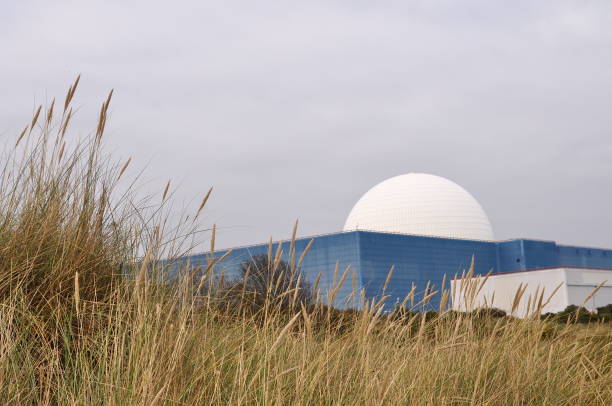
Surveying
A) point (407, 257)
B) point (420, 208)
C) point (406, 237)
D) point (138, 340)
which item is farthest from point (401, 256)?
point (138, 340)

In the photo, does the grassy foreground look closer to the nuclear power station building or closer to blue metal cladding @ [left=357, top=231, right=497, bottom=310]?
the nuclear power station building

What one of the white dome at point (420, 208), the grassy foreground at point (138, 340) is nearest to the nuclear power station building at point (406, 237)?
the white dome at point (420, 208)

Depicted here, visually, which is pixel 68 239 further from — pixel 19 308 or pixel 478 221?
pixel 478 221

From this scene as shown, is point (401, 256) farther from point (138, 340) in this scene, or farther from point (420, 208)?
point (138, 340)

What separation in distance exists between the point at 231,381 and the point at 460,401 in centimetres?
118

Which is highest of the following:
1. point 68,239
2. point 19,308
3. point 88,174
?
point 88,174

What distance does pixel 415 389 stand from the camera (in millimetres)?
3543

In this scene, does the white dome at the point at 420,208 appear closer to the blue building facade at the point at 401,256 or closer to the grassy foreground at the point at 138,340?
the blue building facade at the point at 401,256

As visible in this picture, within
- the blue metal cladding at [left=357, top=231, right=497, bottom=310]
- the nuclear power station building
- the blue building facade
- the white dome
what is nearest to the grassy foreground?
the blue building facade

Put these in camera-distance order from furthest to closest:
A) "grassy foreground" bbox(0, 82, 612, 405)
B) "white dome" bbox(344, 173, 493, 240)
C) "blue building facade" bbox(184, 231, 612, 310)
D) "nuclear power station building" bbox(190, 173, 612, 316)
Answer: "white dome" bbox(344, 173, 493, 240)
"nuclear power station building" bbox(190, 173, 612, 316)
"blue building facade" bbox(184, 231, 612, 310)
"grassy foreground" bbox(0, 82, 612, 405)

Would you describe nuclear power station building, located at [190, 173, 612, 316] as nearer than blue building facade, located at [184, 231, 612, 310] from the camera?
No

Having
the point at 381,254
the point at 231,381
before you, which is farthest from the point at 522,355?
the point at 381,254

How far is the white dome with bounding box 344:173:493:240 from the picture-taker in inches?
2030

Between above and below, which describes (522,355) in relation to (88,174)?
below
